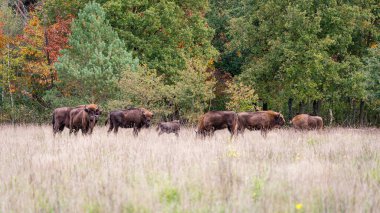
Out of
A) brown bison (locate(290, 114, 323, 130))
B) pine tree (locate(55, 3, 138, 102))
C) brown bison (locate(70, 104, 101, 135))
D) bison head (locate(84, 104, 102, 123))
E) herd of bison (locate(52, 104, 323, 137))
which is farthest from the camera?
pine tree (locate(55, 3, 138, 102))

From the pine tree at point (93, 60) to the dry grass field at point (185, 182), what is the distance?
538 inches

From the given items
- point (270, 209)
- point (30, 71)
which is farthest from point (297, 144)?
point (30, 71)

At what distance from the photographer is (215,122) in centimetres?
1836

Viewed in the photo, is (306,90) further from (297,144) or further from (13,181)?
(13,181)

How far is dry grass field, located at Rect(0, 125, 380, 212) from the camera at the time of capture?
625 centimetres

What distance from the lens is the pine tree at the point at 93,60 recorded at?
82.0 ft

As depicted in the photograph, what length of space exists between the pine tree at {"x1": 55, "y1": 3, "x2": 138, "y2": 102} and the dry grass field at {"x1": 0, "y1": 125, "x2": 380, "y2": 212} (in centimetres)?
1366

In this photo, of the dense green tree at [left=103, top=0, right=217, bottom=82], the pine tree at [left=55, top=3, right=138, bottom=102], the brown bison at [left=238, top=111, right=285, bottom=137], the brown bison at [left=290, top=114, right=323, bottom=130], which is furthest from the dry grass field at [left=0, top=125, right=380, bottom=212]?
the dense green tree at [left=103, top=0, right=217, bottom=82]

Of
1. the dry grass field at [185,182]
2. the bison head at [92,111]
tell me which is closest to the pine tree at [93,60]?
the bison head at [92,111]

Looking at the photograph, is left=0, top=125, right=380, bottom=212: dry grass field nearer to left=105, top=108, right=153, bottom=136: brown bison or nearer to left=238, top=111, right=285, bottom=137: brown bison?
left=105, top=108, right=153, bottom=136: brown bison

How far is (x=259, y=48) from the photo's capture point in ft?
113

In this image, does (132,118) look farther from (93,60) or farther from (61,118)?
(93,60)

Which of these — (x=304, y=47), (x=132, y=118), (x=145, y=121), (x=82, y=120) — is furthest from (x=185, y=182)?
(x=304, y=47)

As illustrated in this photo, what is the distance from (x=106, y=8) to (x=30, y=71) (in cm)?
676
